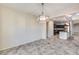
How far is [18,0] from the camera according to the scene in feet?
10.0

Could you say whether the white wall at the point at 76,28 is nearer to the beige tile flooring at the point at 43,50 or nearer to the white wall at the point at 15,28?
the white wall at the point at 15,28

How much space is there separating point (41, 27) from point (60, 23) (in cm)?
589

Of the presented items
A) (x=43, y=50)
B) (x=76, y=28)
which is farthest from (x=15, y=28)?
(x=76, y=28)

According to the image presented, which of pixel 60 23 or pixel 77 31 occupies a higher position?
pixel 60 23

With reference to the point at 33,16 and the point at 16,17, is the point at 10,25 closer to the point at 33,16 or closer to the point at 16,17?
the point at 16,17

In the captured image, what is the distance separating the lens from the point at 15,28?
21.0 ft

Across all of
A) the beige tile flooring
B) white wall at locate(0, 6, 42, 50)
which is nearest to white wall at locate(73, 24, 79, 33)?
white wall at locate(0, 6, 42, 50)

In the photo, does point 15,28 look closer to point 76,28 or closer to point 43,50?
point 43,50

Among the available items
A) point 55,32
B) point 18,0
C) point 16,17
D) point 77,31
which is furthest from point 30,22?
point 77,31

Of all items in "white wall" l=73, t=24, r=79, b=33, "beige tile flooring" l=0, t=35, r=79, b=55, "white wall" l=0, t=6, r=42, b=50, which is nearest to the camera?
"beige tile flooring" l=0, t=35, r=79, b=55

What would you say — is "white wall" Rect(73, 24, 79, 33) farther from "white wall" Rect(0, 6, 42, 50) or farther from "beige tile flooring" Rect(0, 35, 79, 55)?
"beige tile flooring" Rect(0, 35, 79, 55)

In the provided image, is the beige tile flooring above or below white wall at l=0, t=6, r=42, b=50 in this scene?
below

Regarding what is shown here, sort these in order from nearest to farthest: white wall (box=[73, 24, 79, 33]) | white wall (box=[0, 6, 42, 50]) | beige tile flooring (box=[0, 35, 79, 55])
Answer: beige tile flooring (box=[0, 35, 79, 55]), white wall (box=[0, 6, 42, 50]), white wall (box=[73, 24, 79, 33])

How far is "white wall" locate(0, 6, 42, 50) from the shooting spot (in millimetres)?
5543
